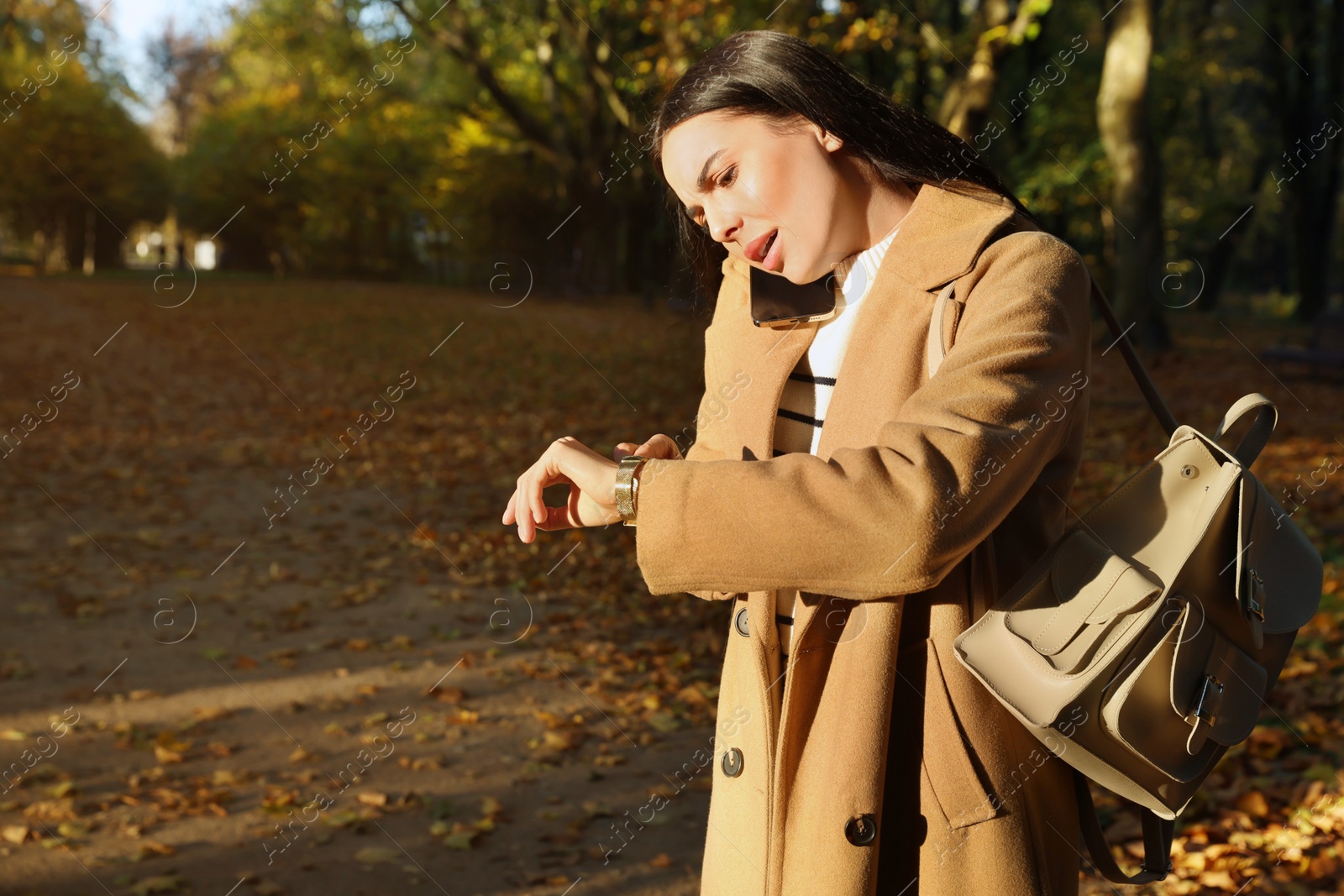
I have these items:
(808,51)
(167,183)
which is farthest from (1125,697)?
(167,183)

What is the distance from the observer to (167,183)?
145ft

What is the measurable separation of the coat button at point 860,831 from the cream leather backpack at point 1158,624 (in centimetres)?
28

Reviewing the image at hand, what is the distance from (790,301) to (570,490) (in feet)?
1.59

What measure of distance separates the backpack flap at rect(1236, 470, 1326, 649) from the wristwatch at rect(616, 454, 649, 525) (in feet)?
2.47

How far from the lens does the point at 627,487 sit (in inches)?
56.2

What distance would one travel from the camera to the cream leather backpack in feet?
4.53

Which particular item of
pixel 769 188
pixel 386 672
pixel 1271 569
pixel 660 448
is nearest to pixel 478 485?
pixel 386 672

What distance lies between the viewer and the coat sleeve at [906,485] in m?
1.26

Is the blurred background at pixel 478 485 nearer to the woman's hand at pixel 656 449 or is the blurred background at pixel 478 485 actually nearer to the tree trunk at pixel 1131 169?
the tree trunk at pixel 1131 169

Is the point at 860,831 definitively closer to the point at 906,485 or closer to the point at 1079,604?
the point at 1079,604

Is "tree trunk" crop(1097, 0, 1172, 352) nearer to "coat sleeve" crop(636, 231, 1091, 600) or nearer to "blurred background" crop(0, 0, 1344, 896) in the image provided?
"blurred background" crop(0, 0, 1344, 896)

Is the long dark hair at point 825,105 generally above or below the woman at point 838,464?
above

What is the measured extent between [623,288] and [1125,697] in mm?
31855

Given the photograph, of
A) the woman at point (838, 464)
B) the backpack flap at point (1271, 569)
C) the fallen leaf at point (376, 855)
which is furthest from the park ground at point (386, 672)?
the backpack flap at point (1271, 569)
